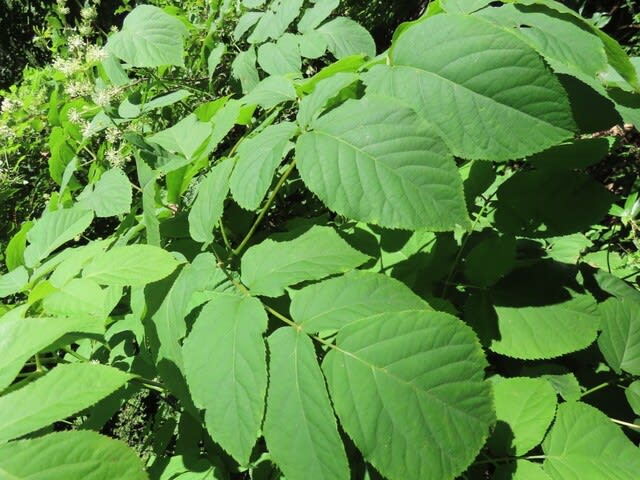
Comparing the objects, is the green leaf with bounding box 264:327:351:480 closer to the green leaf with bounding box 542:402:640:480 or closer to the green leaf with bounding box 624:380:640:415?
the green leaf with bounding box 542:402:640:480

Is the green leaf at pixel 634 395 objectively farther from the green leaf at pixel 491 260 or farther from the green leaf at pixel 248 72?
the green leaf at pixel 248 72

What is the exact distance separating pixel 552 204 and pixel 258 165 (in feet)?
2.12

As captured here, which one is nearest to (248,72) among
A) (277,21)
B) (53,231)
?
(277,21)

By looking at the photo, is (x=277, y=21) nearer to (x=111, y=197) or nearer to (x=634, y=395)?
(x=111, y=197)

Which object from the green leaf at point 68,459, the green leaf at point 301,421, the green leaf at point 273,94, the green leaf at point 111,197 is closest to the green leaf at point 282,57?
the green leaf at point 273,94

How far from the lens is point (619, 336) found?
989 millimetres

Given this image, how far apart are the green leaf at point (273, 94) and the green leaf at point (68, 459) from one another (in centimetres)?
70

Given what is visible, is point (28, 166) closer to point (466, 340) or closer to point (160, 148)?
point (160, 148)

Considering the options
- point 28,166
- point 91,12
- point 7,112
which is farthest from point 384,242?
point 28,166

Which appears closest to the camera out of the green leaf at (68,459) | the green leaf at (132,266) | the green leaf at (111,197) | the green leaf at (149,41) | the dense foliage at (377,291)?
the green leaf at (68,459)

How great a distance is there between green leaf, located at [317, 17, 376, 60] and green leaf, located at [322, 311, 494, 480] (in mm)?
1068

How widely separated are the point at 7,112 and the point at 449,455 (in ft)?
8.23

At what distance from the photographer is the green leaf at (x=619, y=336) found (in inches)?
38.6

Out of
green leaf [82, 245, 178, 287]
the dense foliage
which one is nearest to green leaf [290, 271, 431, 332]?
the dense foliage
